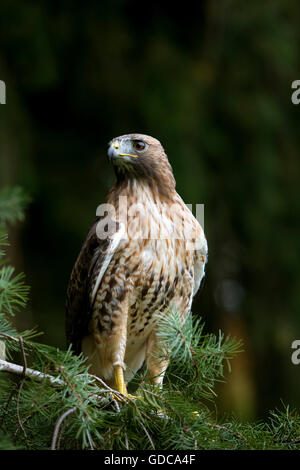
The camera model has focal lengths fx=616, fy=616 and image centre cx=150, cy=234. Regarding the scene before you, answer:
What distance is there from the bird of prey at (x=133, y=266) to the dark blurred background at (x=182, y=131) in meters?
2.42

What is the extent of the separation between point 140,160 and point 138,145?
0.08 metres

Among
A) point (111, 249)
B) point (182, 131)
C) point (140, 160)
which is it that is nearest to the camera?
point (111, 249)

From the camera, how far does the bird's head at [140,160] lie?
326 cm

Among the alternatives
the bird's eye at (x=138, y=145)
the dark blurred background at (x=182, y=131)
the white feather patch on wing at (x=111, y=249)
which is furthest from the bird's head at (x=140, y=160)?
the dark blurred background at (x=182, y=131)

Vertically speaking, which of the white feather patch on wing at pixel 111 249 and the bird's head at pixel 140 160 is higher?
the bird's head at pixel 140 160

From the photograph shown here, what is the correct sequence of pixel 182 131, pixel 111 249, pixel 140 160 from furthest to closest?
1. pixel 182 131
2. pixel 140 160
3. pixel 111 249

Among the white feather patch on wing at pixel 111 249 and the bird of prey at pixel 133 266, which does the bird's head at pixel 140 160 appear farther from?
the white feather patch on wing at pixel 111 249

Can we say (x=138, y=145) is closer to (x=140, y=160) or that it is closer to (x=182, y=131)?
(x=140, y=160)

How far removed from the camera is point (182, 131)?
6016 millimetres

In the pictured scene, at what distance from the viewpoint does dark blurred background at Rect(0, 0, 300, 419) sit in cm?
589

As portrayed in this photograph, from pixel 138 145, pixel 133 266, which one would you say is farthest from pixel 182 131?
pixel 133 266

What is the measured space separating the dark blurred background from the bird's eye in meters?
2.45

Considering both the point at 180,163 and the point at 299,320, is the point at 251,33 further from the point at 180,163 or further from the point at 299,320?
the point at 299,320

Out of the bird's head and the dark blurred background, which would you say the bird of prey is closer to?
the bird's head
